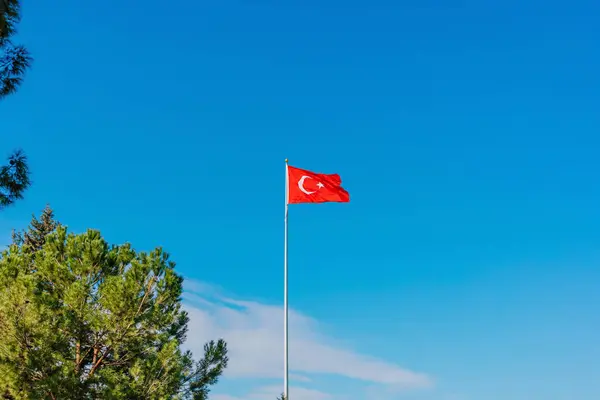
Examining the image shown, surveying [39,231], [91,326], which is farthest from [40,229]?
[91,326]

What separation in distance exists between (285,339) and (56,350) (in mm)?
7897

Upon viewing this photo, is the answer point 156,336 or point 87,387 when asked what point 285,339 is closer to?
point 156,336

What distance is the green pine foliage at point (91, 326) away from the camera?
18125 millimetres

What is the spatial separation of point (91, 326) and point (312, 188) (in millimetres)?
9622

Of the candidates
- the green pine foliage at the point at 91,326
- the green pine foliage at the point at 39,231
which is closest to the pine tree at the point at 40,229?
Result: the green pine foliage at the point at 39,231

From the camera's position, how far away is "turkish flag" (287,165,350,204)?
21562mm

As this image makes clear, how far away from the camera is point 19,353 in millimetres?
18156

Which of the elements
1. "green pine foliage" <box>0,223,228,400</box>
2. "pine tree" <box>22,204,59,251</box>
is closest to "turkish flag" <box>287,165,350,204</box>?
"green pine foliage" <box>0,223,228,400</box>

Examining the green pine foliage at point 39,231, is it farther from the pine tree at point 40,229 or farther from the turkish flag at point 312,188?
the turkish flag at point 312,188

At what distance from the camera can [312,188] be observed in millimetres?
21766

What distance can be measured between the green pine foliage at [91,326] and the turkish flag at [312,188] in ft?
18.7

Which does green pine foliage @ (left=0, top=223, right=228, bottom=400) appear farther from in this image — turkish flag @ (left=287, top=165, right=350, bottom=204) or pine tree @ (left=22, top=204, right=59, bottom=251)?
pine tree @ (left=22, top=204, right=59, bottom=251)

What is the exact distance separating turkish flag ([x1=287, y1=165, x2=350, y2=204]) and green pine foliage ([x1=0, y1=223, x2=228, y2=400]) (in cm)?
571

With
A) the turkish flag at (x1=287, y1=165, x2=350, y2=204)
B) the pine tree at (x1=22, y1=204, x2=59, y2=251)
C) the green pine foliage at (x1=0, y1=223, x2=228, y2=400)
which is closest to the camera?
the green pine foliage at (x1=0, y1=223, x2=228, y2=400)
